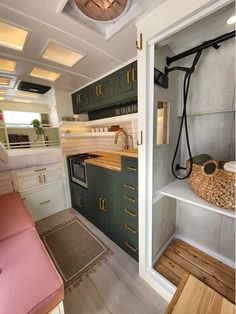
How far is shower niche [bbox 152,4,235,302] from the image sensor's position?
117 centimetres

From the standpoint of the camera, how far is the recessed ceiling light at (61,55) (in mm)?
1423

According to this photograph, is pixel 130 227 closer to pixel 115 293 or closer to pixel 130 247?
pixel 130 247

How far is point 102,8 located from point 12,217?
6.21ft

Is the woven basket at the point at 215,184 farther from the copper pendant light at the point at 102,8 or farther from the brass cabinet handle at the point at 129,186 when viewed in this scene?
the copper pendant light at the point at 102,8

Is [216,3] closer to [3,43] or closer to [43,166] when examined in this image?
[3,43]

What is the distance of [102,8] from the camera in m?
0.93

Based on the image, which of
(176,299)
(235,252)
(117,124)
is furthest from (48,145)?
(235,252)

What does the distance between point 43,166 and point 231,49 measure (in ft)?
8.96

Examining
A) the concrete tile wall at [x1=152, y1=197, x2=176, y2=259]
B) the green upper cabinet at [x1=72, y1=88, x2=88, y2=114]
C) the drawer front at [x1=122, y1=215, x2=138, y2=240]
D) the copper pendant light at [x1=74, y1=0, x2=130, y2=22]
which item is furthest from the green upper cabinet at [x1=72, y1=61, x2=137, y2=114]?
the drawer front at [x1=122, y1=215, x2=138, y2=240]

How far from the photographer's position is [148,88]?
1.05 metres

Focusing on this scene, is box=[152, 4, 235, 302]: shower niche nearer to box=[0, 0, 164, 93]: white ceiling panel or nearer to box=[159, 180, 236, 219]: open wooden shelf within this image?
box=[159, 180, 236, 219]: open wooden shelf

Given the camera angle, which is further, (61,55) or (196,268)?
(61,55)

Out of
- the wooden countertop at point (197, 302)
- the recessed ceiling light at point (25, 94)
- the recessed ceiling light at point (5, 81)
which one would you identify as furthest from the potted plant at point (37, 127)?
the wooden countertop at point (197, 302)

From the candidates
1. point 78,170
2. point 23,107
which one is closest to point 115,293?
point 78,170
